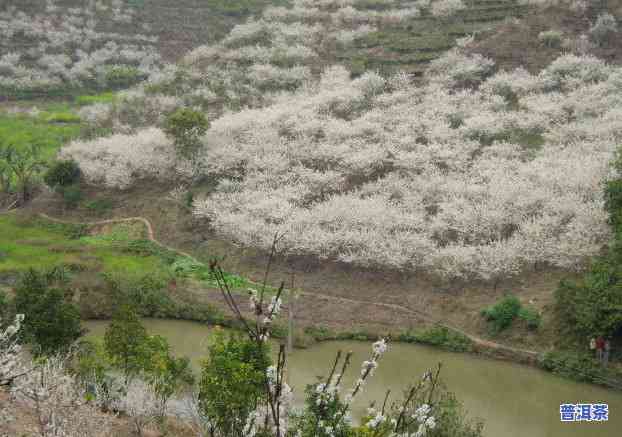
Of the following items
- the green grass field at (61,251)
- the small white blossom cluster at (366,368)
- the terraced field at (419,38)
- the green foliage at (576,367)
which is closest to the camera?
the small white blossom cluster at (366,368)

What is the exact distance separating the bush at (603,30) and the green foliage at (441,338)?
1420 inches

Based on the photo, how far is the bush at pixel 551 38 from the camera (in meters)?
52.0

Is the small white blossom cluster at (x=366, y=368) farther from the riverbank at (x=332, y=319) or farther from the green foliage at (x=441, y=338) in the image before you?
the green foliage at (x=441, y=338)

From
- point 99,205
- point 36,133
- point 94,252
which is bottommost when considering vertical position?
point 94,252

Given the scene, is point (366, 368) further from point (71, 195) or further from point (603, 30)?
point (603, 30)

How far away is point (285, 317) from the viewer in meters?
29.3

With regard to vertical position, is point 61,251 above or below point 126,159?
below

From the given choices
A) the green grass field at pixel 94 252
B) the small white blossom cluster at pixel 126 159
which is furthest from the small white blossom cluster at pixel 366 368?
the small white blossom cluster at pixel 126 159

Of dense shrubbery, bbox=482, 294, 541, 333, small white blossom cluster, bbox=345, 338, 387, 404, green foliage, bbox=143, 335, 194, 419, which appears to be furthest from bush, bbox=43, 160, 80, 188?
small white blossom cluster, bbox=345, 338, 387, 404

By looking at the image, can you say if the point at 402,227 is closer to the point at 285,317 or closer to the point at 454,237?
the point at 454,237

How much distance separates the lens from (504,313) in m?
26.2

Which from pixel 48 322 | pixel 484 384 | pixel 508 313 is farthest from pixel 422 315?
pixel 48 322

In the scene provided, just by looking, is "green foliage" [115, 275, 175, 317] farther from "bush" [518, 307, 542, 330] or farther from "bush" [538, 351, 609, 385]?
"bush" [538, 351, 609, 385]

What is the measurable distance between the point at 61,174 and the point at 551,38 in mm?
41062
